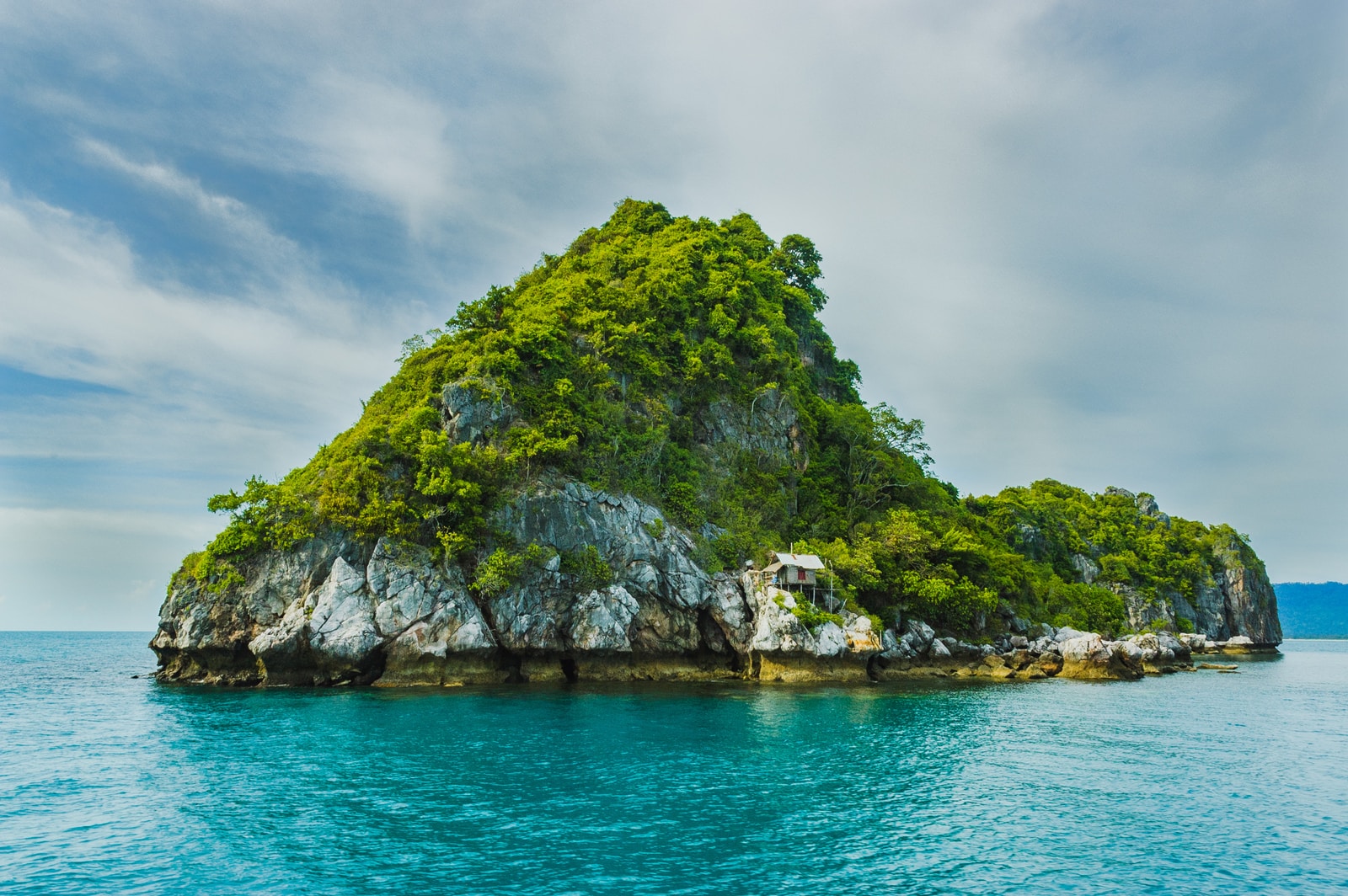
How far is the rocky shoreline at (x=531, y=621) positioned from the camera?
118 feet

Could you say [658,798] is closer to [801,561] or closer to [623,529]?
[623,529]

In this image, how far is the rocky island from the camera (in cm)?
3712

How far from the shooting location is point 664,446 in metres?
47.8

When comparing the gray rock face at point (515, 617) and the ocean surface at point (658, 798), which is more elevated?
the gray rock face at point (515, 617)

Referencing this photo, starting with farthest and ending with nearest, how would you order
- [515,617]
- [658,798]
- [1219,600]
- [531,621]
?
[1219,600], [531,621], [515,617], [658,798]

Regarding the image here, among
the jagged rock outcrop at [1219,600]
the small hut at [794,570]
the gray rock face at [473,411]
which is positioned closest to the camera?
the gray rock face at [473,411]

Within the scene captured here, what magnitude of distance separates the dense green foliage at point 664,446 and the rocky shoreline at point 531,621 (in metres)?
1.11

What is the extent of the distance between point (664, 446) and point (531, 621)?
1506 cm

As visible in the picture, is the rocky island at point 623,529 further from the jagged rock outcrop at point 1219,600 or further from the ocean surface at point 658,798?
the jagged rock outcrop at point 1219,600

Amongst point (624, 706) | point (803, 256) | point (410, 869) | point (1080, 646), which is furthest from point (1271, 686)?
point (410, 869)

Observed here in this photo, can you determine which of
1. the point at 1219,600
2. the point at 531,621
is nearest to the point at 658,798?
the point at 531,621

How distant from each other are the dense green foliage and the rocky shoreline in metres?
1.11

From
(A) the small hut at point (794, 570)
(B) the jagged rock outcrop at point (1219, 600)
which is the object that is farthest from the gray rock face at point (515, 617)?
(B) the jagged rock outcrop at point (1219, 600)

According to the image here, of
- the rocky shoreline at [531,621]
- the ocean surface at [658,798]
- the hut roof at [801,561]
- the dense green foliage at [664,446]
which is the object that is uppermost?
the dense green foliage at [664,446]
